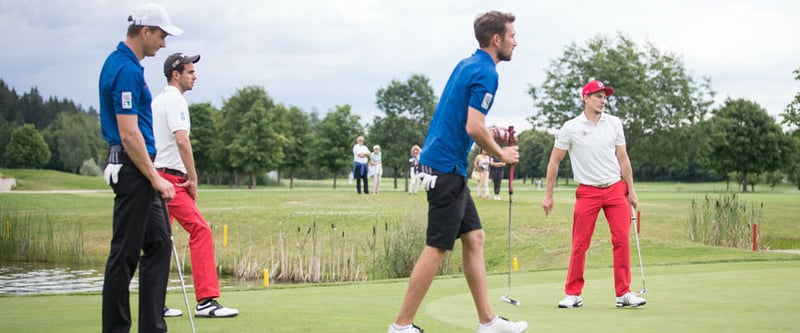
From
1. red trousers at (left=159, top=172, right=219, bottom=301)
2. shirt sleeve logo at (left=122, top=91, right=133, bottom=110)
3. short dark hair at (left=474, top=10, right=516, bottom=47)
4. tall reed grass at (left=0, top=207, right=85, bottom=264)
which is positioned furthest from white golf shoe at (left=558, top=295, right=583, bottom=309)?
tall reed grass at (left=0, top=207, right=85, bottom=264)

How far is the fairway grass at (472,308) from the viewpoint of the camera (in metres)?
6.36

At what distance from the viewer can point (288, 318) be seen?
677 cm

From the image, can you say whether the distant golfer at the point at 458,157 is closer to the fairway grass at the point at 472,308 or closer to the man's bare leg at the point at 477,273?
the man's bare leg at the point at 477,273

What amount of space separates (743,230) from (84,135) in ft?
380

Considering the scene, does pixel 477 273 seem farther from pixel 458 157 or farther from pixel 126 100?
pixel 126 100

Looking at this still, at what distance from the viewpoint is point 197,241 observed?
24.2 ft

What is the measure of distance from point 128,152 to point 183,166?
2.17 meters

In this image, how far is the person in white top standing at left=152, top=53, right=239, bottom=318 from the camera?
7.11 metres

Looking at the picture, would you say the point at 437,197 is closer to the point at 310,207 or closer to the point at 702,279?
the point at 702,279

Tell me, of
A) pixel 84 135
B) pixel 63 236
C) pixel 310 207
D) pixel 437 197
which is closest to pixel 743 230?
pixel 310 207

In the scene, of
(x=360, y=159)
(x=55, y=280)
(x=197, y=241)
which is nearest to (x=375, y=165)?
(x=360, y=159)

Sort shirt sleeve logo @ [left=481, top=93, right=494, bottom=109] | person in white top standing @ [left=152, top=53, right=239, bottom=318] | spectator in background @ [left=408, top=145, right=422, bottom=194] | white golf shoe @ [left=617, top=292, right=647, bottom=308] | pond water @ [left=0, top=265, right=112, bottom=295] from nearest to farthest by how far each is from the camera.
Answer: shirt sleeve logo @ [left=481, top=93, right=494, bottom=109], person in white top standing @ [left=152, top=53, right=239, bottom=318], white golf shoe @ [left=617, top=292, right=647, bottom=308], pond water @ [left=0, top=265, right=112, bottom=295], spectator in background @ [left=408, top=145, right=422, bottom=194]

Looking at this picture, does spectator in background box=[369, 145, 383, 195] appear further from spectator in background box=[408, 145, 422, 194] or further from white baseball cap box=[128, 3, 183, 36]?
white baseball cap box=[128, 3, 183, 36]

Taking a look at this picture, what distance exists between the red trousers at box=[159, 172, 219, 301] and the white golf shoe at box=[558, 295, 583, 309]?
10.1 ft
